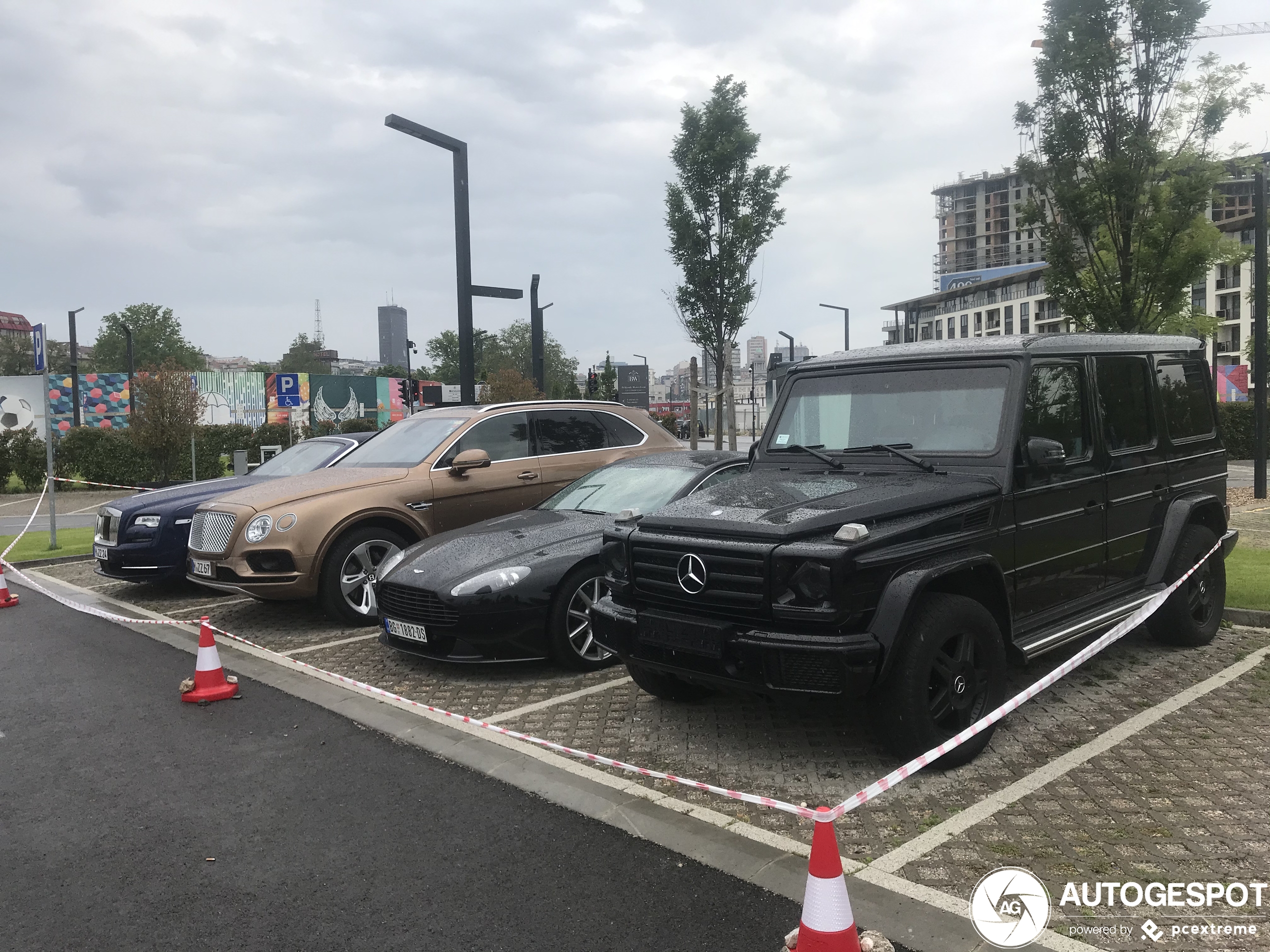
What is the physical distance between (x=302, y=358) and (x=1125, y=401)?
144035mm

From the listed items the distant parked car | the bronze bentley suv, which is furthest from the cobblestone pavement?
the distant parked car

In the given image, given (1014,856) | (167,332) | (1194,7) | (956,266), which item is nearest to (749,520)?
(1014,856)

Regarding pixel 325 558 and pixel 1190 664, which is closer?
pixel 1190 664

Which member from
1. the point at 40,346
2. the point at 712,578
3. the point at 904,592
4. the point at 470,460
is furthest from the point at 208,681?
the point at 40,346

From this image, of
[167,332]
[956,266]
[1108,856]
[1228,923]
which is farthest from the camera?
[956,266]

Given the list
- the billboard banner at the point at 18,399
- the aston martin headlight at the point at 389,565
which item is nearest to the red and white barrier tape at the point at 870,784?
the aston martin headlight at the point at 389,565

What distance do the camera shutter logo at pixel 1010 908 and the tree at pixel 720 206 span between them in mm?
15755

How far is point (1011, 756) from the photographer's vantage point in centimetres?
454

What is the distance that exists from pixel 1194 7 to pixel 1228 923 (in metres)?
14.2

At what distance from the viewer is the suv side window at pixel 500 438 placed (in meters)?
8.73

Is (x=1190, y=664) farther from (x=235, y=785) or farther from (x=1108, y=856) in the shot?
(x=235, y=785)

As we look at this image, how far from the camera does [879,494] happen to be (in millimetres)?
4406

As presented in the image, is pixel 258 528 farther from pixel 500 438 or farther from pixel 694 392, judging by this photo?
pixel 694 392

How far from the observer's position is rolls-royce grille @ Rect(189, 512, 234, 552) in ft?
25.5
